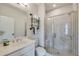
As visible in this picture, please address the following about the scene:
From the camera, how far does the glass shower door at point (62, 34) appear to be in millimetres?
1375

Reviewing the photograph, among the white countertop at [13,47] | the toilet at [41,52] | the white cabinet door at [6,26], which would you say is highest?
the white cabinet door at [6,26]

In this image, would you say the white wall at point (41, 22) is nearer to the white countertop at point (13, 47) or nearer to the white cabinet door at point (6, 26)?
the white countertop at point (13, 47)

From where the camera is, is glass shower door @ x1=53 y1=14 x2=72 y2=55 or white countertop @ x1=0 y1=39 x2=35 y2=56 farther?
glass shower door @ x1=53 y1=14 x2=72 y2=55

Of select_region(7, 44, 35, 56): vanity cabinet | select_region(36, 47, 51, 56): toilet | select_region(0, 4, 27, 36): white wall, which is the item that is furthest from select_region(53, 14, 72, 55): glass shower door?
select_region(0, 4, 27, 36): white wall

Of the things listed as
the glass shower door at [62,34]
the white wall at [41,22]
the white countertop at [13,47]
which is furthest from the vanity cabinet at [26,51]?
the glass shower door at [62,34]

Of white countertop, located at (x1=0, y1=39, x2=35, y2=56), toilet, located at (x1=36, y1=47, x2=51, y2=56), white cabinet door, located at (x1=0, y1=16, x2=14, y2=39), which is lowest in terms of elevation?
toilet, located at (x1=36, y1=47, x2=51, y2=56)

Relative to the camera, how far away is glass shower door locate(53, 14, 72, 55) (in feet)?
4.51

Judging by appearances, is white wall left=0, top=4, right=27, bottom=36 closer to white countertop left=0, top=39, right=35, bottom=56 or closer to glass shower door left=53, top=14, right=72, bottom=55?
white countertop left=0, top=39, right=35, bottom=56

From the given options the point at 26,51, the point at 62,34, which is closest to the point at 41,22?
the point at 62,34

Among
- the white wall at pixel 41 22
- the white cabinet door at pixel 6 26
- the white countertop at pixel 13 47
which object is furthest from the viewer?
the white wall at pixel 41 22

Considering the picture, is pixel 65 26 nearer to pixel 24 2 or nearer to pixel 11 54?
pixel 24 2

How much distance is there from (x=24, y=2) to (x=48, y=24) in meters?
0.50

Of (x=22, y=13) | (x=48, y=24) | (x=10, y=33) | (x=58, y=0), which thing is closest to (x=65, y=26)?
(x=48, y=24)

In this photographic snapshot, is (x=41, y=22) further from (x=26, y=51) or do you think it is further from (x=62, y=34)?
(x=26, y=51)
